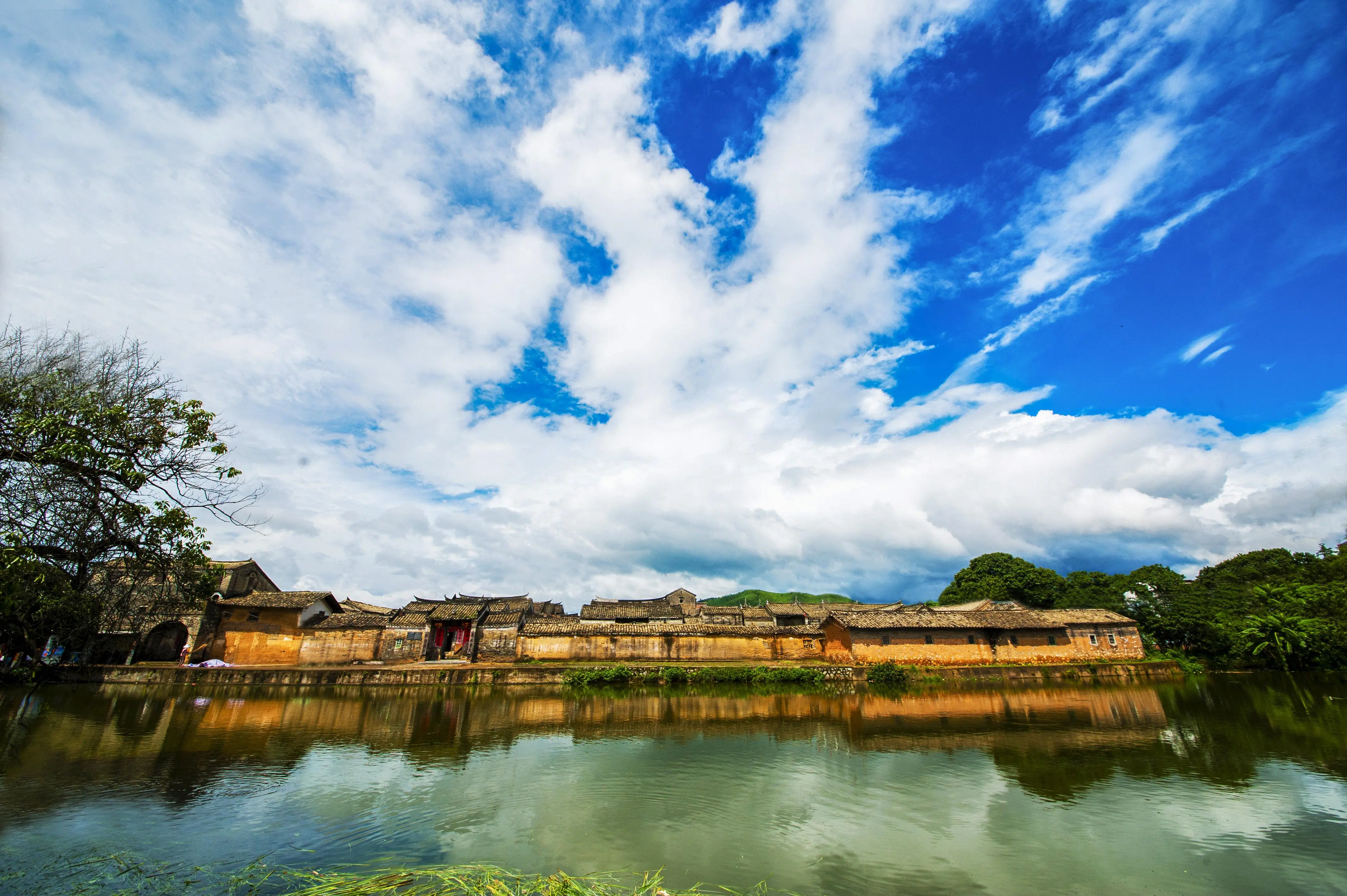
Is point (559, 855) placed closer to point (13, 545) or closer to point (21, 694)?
point (13, 545)

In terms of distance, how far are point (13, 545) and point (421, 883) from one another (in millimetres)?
6537

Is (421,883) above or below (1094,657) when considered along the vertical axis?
below

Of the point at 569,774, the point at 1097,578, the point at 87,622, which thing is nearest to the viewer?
the point at 87,622

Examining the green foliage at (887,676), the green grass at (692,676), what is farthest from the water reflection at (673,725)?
the green foliage at (887,676)

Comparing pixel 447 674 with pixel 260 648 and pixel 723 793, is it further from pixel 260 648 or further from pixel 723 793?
pixel 723 793

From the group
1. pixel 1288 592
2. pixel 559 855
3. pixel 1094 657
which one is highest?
pixel 1288 592

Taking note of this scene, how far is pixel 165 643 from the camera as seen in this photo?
32.5 m

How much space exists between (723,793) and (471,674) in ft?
66.8

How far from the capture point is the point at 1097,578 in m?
50.2

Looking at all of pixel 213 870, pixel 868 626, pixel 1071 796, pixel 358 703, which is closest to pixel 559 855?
pixel 213 870

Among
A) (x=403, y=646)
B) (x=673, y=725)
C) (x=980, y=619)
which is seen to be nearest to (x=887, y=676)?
(x=980, y=619)

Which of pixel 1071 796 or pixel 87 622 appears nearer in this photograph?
pixel 87 622

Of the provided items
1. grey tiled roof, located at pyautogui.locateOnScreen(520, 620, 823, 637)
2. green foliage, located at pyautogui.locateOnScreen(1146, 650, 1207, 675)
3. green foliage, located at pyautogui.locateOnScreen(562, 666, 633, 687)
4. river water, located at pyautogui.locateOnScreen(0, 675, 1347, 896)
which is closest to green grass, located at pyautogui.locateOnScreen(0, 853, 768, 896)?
river water, located at pyautogui.locateOnScreen(0, 675, 1347, 896)

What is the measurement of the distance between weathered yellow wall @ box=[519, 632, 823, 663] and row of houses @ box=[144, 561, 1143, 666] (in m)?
0.06
